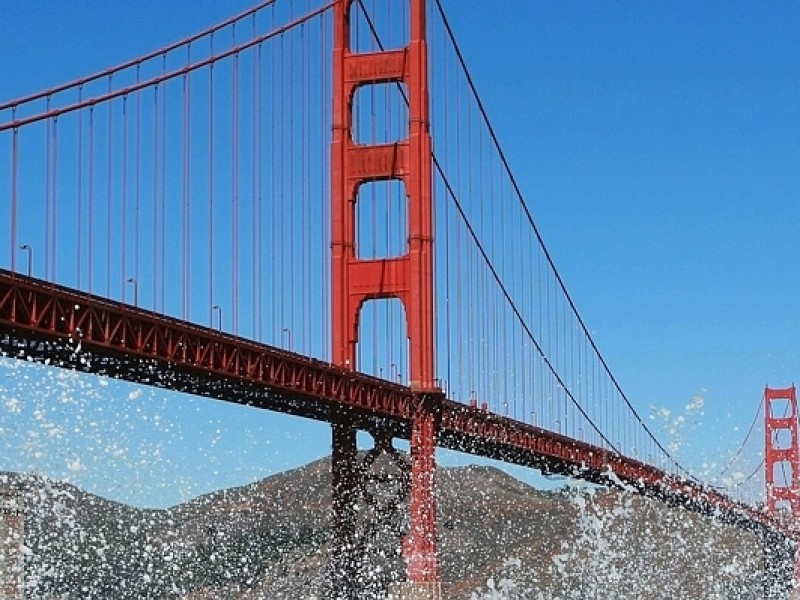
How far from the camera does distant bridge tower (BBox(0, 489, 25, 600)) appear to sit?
45.3 meters

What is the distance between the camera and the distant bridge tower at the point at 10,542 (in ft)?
149

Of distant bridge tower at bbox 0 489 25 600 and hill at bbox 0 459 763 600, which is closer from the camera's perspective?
distant bridge tower at bbox 0 489 25 600

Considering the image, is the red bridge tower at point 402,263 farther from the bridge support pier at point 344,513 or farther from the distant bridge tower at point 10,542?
the distant bridge tower at point 10,542

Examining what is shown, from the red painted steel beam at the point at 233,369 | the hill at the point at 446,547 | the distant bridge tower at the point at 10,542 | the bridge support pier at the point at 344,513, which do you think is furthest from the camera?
the hill at the point at 446,547

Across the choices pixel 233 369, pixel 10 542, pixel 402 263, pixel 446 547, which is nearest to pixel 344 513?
pixel 402 263

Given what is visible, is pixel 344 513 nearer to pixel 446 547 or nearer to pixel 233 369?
pixel 233 369

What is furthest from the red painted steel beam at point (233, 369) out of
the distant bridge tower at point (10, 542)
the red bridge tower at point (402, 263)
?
the distant bridge tower at point (10, 542)

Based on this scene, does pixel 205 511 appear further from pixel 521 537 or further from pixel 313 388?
pixel 313 388

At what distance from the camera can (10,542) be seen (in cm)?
4556

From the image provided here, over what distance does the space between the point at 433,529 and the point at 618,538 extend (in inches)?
2388

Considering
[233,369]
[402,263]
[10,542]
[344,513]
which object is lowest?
[10,542]

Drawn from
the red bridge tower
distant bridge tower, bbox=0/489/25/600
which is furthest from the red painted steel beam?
distant bridge tower, bbox=0/489/25/600

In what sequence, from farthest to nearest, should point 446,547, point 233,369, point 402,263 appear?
point 446,547 → point 402,263 → point 233,369

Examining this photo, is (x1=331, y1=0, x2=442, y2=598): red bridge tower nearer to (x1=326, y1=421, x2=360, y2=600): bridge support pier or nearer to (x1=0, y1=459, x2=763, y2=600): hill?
(x1=326, y1=421, x2=360, y2=600): bridge support pier
